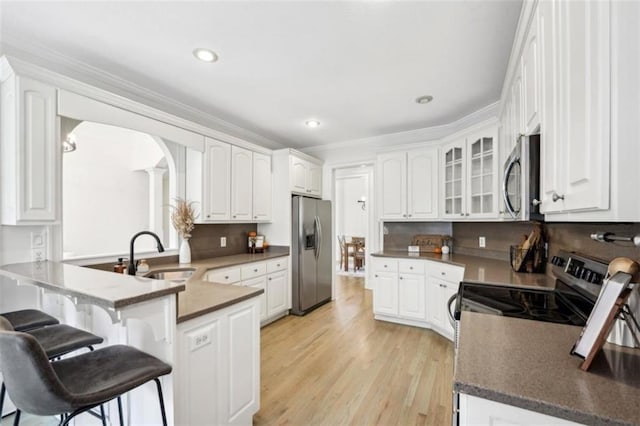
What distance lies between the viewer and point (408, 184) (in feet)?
12.4

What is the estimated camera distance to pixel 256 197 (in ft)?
12.6

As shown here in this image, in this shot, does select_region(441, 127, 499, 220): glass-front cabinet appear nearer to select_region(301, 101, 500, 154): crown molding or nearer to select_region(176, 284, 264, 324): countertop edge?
select_region(301, 101, 500, 154): crown molding

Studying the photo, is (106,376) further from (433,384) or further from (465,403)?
(433,384)

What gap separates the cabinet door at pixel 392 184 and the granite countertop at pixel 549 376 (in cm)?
280

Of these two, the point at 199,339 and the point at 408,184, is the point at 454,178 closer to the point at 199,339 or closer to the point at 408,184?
the point at 408,184

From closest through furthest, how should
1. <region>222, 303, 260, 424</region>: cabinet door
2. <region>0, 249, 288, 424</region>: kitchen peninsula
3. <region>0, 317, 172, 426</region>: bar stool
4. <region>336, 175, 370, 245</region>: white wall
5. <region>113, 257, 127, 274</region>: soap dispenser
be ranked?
1. <region>0, 317, 172, 426</region>: bar stool
2. <region>0, 249, 288, 424</region>: kitchen peninsula
3. <region>222, 303, 260, 424</region>: cabinet door
4. <region>113, 257, 127, 274</region>: soap dispenser
5. <region>336, 175, 370, 245</region>: white wall

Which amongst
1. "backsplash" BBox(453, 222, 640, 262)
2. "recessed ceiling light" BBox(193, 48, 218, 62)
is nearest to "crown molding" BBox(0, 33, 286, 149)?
"recessed ceiling light" BBox(193, 48, 218, 62)

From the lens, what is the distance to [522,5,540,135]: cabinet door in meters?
1.28

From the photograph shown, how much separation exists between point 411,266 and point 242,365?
2.38m

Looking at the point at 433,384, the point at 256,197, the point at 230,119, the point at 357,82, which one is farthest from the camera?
the point at 256,197

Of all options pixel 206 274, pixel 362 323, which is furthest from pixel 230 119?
pixel 362 323

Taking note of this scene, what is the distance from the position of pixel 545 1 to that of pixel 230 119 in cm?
314

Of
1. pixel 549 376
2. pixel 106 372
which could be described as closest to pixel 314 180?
pixel 106 372

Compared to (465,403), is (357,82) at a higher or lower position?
higher
